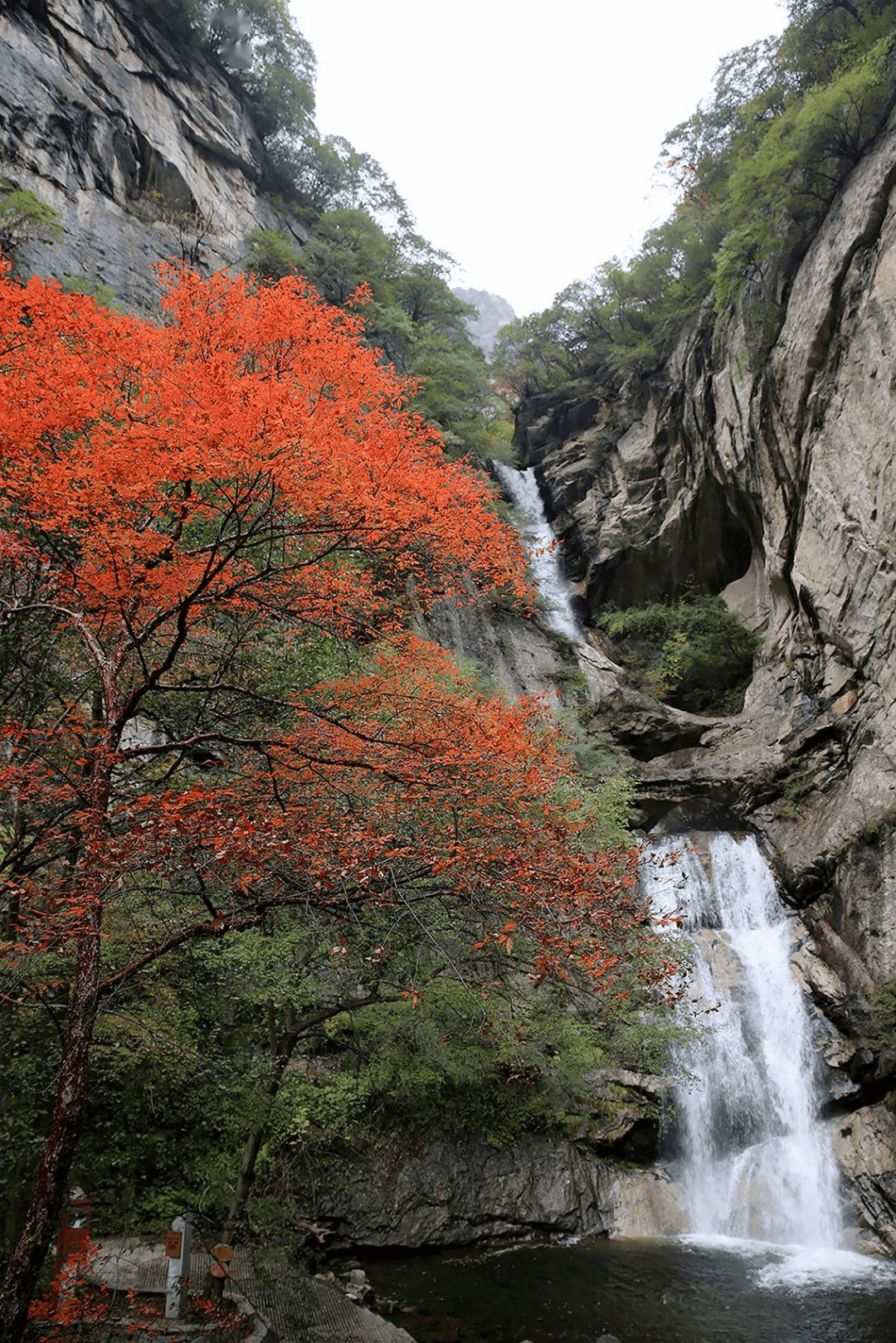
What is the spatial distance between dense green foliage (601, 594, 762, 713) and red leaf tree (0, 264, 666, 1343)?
12505 mm

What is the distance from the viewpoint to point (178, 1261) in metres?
5.64

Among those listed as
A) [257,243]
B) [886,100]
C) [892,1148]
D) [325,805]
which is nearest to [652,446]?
[886,100]

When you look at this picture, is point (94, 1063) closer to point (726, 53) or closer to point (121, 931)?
point (121, 931)

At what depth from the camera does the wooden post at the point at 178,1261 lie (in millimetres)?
5500

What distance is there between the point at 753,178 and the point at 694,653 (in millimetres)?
11847

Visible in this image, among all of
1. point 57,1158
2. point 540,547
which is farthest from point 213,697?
point 540,547

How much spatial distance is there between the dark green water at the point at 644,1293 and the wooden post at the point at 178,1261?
3037 millimetres

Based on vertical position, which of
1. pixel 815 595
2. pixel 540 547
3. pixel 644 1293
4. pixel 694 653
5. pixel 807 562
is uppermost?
pixel 540 547

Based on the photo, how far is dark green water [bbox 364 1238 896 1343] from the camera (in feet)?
24.1

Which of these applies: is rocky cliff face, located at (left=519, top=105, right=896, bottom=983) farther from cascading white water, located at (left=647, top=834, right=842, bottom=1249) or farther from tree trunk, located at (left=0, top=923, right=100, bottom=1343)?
tree trunk, located at (left=0, top=923, right=100, bottom=1343)

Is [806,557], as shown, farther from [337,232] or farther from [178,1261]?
[337,232]

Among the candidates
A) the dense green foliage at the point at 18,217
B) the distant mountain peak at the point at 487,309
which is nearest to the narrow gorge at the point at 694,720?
the dense green foliage at the point at 18,217

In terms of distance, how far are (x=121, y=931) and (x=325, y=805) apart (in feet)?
8.25

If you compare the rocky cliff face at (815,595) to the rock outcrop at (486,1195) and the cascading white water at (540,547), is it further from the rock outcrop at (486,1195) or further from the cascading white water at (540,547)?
the rock outcrop at (486,1195)
